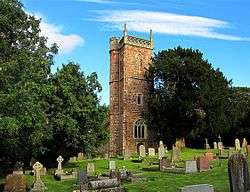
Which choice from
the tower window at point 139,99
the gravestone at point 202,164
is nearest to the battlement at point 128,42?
the tower window at point 139,99

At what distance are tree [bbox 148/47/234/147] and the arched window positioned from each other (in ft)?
6.46

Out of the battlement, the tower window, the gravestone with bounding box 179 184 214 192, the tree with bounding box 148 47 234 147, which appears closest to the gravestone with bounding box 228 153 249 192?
the gravestone with bounding box 179 184 214 192

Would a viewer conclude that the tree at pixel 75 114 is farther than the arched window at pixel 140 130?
No

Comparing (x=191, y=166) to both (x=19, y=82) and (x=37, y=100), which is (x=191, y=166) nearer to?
(x=37, y=100)

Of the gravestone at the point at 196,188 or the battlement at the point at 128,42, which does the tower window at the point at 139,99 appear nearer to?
the battlement at the point at 128,42

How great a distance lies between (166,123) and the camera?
173 ft

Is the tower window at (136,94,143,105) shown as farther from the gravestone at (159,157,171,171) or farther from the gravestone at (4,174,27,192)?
the gravestone at (4,174,27,192)

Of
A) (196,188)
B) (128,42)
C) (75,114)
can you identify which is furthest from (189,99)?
(196,188)

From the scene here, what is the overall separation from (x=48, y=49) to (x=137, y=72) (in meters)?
23.4

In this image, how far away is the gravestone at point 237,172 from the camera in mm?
12281

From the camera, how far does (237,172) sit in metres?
12.3

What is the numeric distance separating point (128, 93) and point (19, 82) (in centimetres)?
3171

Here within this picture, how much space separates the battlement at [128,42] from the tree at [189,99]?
4.52 metres

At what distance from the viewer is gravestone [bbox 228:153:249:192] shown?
1228cm
